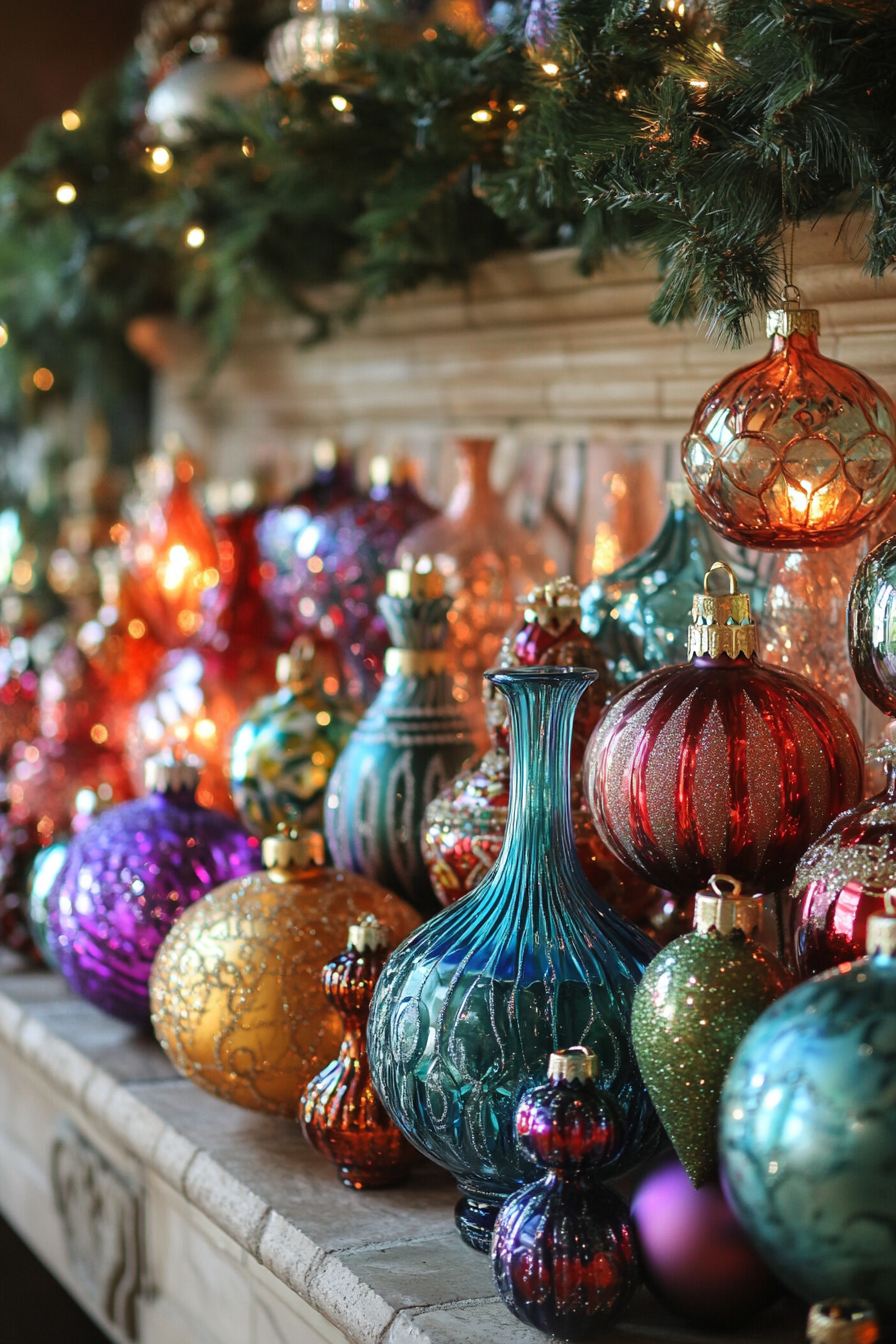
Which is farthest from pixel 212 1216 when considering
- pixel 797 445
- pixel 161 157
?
pixel 161 157

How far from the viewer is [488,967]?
784 mm

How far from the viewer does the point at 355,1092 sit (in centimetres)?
90

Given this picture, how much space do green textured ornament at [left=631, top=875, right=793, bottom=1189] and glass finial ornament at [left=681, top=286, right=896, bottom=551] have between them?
24 cm

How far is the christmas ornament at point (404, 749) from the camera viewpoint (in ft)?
3.61

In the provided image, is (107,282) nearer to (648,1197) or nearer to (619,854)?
(619,854)

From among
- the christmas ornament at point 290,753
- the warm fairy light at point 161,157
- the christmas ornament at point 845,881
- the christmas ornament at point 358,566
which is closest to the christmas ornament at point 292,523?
the christmas ornament at point 358,566

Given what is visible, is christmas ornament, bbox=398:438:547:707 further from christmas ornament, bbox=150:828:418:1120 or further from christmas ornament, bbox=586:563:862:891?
christmas ornament, bbox=586:563:862:891

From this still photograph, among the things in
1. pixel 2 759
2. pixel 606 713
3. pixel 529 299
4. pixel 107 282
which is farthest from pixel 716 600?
pixel 107 282

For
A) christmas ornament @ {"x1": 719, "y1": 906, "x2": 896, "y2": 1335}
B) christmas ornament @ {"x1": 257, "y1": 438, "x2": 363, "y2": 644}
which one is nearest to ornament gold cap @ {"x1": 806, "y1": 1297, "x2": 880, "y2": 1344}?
christmas ornament @ {"x1": 719, "y1": 906, "x2": 896, "y2": 1335}

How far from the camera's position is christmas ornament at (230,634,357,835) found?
1210mm

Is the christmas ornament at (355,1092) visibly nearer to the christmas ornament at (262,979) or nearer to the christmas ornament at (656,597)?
the christmas ornament at (262,979)

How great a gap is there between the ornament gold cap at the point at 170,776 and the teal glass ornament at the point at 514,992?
386 mm

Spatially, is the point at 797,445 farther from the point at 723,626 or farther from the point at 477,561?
the point at 477,561

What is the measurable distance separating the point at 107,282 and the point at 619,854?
1335mm
